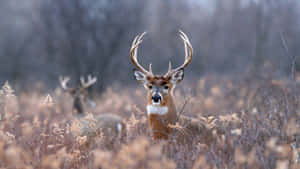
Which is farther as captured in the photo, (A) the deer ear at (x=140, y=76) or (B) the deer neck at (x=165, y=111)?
(A) the deer ear at (x=140, y=76)

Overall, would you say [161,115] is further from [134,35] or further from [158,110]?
[134,35]

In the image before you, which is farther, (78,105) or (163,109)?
(78,105)

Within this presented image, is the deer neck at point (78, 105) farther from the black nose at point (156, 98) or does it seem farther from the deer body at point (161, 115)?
the black nose at point (156, 98)

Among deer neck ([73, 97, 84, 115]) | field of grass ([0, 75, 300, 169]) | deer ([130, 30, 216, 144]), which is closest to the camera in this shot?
field of grass ([0, 75, 300, 169])

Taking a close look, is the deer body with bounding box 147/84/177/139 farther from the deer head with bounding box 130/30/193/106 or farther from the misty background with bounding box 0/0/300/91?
the misty background with bounding box 0/0/300/91

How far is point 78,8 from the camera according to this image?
1366 cm

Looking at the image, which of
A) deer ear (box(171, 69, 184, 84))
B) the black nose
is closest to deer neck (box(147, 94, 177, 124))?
the black nose

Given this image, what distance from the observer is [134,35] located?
15273mm

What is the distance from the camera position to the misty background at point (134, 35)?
45.7ft

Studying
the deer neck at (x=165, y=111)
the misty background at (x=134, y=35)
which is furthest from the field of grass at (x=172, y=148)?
the misty background at (x=134, y=35)

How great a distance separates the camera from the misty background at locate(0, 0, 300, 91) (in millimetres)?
13930

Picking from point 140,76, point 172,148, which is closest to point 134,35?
point 140,76

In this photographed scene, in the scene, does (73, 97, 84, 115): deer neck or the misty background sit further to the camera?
the misty background

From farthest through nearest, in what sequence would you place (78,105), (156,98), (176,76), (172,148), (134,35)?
1. (134,35)
2. (78,105)
3. (176,76)
4. (156,98)
5. (172,148)
